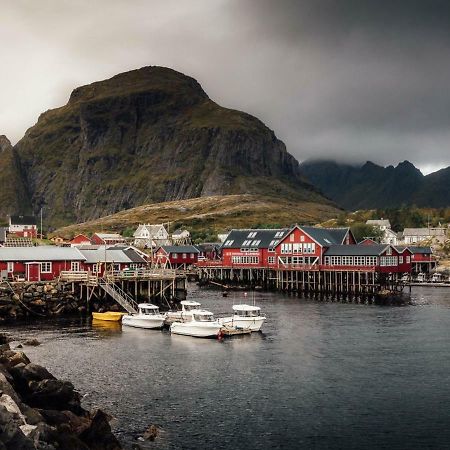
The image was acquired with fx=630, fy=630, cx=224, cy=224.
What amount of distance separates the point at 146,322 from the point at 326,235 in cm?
6562

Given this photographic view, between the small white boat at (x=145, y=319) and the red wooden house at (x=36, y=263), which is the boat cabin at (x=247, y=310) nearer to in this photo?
the small white boat at (x=145, y=319)

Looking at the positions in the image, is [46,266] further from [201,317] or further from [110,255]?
[201,317]

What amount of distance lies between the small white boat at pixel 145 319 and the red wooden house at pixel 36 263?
2060 cm

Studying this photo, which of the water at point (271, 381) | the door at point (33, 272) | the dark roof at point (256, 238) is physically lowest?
the water at point (271, 381)

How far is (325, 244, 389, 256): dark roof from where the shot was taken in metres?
114

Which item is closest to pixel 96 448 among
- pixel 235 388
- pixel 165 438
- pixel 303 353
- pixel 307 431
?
pixel 165 438

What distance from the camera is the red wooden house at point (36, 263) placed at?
8450cm

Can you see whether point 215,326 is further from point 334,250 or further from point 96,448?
point 334,250

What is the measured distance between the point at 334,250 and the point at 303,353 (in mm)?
66735

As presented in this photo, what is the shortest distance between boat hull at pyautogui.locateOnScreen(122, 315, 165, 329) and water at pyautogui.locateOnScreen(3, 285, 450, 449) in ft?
4.45

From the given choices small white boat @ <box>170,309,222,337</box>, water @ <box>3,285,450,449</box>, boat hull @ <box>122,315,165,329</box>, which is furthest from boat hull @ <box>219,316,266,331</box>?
boat hull @ <box>122,315,165,329</box>

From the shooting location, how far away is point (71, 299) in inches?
3167

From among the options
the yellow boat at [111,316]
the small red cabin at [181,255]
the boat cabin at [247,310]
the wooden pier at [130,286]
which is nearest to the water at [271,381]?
the boat cabin at [247,310]

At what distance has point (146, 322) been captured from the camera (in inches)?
2736
